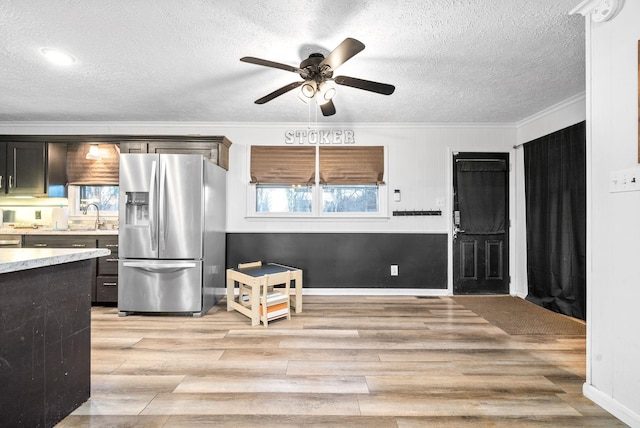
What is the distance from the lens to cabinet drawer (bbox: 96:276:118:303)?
359 cm

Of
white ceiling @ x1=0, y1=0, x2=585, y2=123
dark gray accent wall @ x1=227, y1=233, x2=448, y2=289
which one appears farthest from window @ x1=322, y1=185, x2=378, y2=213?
white ceiling @ x1=0, y1=0, x2=585, y2=123

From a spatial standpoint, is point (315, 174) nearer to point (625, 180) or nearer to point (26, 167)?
point (625, 180)

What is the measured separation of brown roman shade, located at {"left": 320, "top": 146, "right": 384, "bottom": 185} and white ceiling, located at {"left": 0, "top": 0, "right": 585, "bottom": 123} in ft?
2.01

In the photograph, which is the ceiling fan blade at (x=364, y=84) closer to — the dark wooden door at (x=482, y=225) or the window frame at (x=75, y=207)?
the dark wooden door at (x=482, y=225)

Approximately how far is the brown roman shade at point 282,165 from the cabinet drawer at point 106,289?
2.04 metres

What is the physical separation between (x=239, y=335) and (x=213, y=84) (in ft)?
7.76

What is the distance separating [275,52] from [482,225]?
3.45 metres

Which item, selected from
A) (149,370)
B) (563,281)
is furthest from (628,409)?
(149,370)

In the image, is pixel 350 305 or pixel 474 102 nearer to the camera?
pixel 474 102

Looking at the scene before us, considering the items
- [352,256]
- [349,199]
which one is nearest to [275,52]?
[349,199]

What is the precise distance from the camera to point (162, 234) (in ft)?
10.6

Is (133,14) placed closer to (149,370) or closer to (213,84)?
(213,84)

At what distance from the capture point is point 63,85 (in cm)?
305

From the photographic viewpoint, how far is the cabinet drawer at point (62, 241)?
359cm
